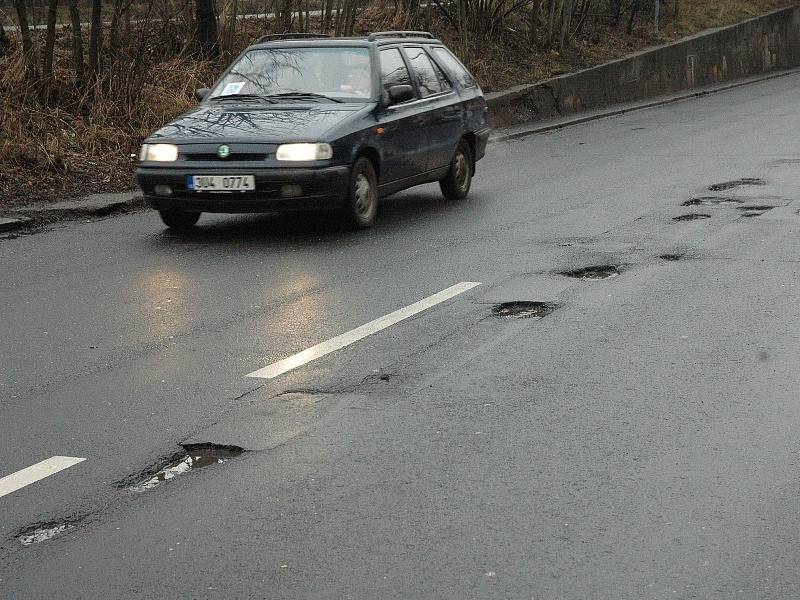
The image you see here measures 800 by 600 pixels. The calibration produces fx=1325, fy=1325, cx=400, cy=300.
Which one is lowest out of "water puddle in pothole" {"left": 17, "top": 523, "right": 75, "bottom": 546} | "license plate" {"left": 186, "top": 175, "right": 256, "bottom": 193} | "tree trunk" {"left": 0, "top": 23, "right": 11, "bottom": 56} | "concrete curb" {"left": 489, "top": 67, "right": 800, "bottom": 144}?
"concrete curb" {"left": 489, "top": 67, "right": 800, "bottom": 144}

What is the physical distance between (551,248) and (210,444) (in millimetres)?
5093

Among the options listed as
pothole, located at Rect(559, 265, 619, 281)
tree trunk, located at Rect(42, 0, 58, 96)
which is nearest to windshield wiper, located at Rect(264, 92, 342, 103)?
pothole, located at Rect(559, 265, 619, 281)

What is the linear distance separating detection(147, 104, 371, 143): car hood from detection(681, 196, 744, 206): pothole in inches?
126

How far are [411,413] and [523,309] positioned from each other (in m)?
2.30

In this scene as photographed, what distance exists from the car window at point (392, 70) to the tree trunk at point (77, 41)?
18.5 feet

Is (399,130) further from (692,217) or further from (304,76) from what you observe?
(692,217)

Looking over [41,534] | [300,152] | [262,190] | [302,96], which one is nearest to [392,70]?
[302,96]

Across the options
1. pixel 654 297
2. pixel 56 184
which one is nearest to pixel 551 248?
pixel 654 297

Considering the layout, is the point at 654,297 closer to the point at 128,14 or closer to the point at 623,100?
the point at 128,14

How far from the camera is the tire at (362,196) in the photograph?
36.2ft

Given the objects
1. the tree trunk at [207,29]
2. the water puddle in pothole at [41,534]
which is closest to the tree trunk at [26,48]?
the tree trunk at [207,29]

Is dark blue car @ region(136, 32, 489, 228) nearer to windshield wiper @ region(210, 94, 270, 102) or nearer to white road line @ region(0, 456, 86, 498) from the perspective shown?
windshield wiper @ region(210, 94, 270, 102)

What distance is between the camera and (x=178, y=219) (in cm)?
1153

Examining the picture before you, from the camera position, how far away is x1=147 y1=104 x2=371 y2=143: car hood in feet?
35.4
